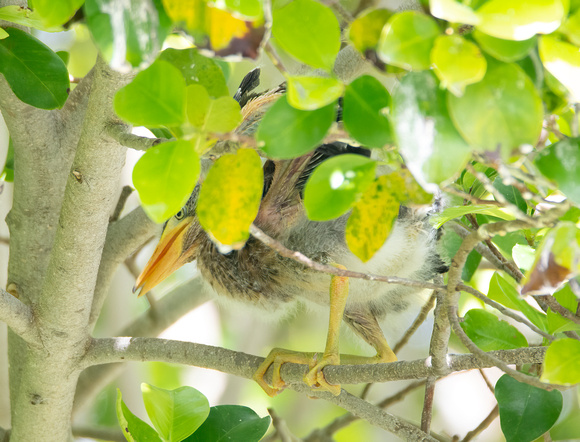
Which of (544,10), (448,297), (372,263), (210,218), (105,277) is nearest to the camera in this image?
(544,10)

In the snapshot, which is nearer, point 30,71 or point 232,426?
point 30,71

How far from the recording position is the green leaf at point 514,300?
2.89 ft

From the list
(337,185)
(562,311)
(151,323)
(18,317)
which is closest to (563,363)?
(562,311)

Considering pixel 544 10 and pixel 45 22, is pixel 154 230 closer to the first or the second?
pixel 45 22

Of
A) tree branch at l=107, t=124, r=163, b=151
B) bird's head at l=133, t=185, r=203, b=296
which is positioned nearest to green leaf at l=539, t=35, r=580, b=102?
tree branch at l=107, t=124, r=163, b=151

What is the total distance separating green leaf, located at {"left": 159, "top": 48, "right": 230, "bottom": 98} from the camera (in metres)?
0.49

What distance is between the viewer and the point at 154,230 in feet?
4.21

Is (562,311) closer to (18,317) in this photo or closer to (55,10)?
(55,10)

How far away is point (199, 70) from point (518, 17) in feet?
0.90

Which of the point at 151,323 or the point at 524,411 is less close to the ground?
the point at 524,411

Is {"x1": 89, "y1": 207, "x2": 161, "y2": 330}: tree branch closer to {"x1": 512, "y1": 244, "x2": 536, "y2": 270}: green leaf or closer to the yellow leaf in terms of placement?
{"x1": 512, "y1": 244, "x2": 536, "y2": 270}: green leaf

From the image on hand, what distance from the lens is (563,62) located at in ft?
1.18

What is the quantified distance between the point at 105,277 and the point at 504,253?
2.61ft

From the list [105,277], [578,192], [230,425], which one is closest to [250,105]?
[105,277]
